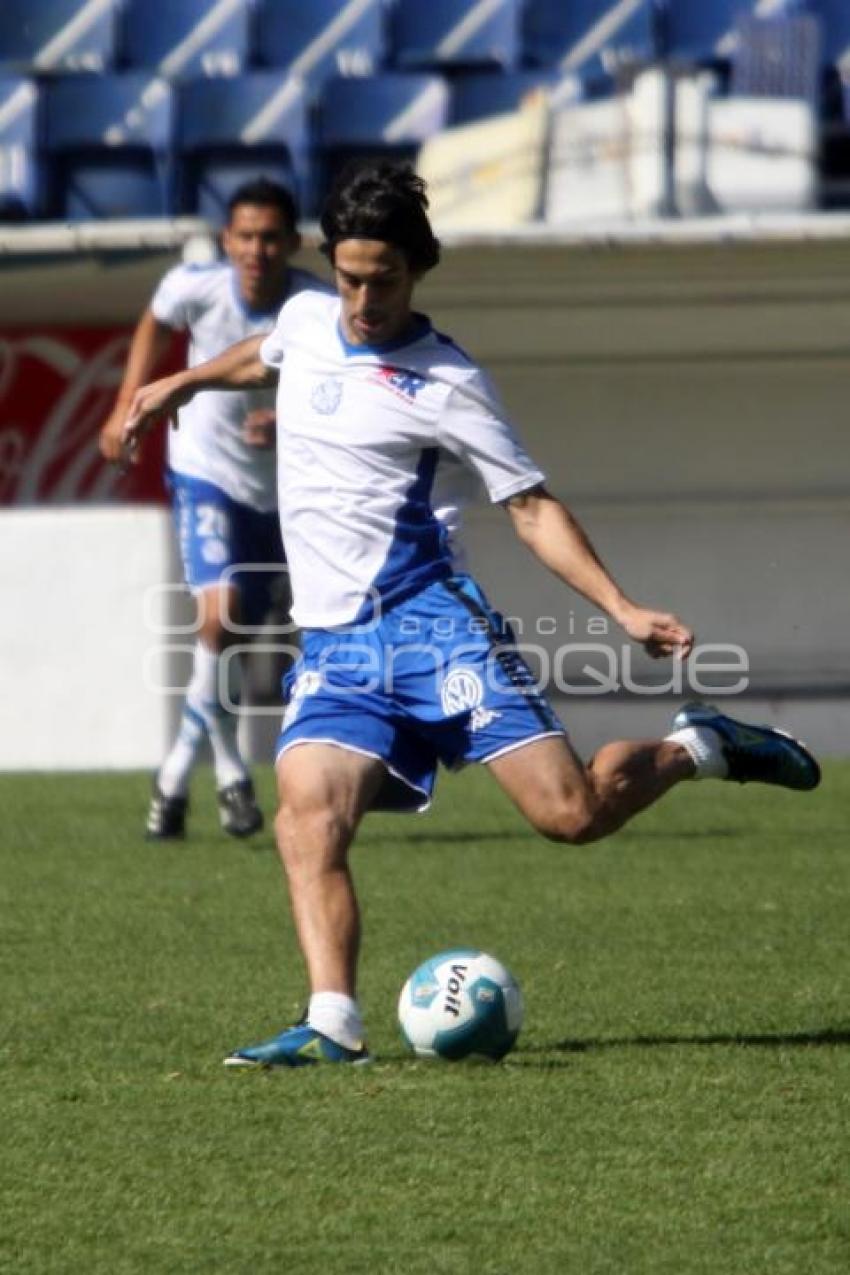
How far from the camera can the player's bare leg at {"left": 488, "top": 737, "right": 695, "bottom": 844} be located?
6.03 m

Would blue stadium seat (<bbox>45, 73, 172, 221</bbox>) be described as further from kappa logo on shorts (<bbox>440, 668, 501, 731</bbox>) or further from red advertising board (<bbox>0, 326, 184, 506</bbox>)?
kappa logo on shorts (<bbox>440, 668, 501, 731</bbox>)

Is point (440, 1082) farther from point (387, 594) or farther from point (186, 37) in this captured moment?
point (186, 37)

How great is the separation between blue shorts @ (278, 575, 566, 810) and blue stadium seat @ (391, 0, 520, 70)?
14.0 meters

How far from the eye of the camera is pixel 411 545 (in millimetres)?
6098

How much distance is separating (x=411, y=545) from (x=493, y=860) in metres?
4.20

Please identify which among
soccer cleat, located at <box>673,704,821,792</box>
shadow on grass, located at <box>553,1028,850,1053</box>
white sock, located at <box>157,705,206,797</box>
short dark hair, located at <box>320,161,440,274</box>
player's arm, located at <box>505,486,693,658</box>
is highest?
short dark hair, located at <box>320,161,440,274</box>

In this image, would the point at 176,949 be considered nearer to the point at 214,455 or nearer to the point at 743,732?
the point at 743,732

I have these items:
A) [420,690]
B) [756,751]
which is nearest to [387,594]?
[420,690]

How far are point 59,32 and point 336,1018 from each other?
14838mm

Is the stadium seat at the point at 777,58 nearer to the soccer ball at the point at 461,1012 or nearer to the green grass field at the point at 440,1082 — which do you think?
the green grass field at the point at 440,1082

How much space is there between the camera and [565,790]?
6.03 metres

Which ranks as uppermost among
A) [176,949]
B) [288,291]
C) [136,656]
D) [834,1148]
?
[288,291]

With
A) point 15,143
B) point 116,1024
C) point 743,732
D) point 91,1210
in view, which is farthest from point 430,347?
point 15,143

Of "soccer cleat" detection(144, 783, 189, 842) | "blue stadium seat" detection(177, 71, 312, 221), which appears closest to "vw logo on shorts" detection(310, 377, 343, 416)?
"soccer cleat" detection(144, 783, 189, 842)
